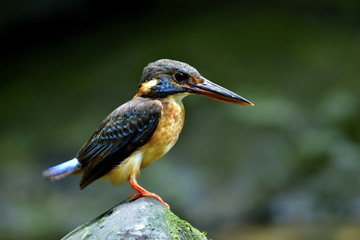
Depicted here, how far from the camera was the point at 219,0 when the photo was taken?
9898 mm

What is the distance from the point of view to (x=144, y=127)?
9.74ft

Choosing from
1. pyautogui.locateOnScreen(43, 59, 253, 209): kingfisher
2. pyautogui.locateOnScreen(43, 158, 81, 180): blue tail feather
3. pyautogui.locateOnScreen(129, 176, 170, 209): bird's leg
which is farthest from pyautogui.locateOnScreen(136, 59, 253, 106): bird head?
pyautogui.locateOnScreen(43, 158, 81, 180): blue tail feather

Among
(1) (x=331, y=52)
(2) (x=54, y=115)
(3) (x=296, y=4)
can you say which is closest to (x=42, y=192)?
(2) (x=54, y=115)

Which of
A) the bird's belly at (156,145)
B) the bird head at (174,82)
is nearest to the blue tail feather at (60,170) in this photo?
the bird's belly at (156,145)

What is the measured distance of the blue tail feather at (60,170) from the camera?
310cm

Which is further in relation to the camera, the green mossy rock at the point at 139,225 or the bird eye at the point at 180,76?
the bird eye at the point at 180,76

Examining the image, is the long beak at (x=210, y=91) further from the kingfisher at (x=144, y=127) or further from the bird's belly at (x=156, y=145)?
the bird's belly at (x=156, y=145)

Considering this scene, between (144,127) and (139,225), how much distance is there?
64 centimetres

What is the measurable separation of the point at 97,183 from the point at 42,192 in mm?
753

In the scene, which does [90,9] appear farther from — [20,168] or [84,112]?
[20,168]

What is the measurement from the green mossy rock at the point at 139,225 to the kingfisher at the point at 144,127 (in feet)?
0.55

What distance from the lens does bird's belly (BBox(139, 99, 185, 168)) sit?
3.01 metres

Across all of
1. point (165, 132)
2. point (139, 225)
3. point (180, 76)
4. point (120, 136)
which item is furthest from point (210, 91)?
point (139, 225)

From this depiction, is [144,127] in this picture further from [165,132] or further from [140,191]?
[140,191]
